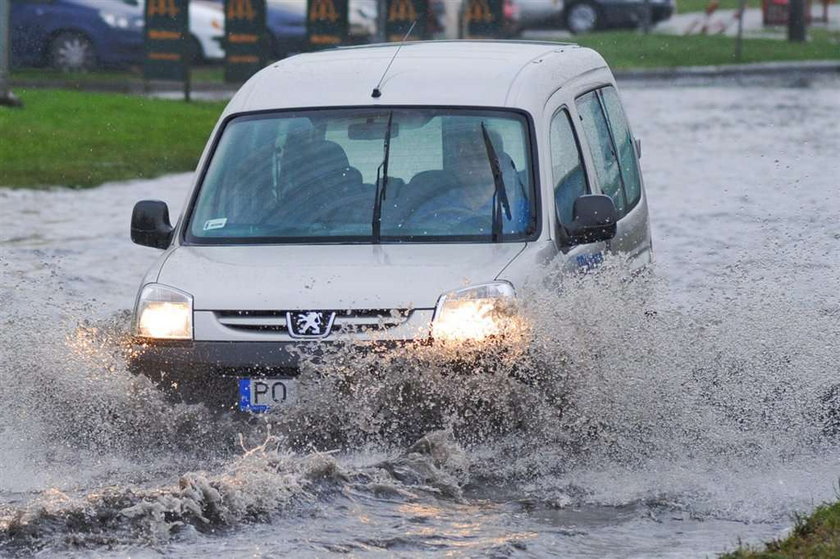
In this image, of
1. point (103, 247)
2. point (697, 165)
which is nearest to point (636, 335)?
point (103, 247)

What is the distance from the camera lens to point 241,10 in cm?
2841

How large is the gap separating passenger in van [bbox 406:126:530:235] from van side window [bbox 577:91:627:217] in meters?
0.99

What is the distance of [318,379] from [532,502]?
0.96 m

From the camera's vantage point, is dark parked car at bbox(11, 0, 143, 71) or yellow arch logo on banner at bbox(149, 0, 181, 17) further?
dark parked car at bbox(11, 0, 143, 71)

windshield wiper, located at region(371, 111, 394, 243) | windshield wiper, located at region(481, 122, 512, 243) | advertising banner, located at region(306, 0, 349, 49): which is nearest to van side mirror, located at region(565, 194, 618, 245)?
windshield wiper, located at region(481, 122, 512, 243)

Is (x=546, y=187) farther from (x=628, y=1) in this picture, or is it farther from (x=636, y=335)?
(x=628, y=1)

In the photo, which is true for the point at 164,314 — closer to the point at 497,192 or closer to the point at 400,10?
the point at 497,192

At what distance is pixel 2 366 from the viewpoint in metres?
8.68

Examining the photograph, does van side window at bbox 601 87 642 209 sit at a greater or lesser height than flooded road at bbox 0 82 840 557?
greater

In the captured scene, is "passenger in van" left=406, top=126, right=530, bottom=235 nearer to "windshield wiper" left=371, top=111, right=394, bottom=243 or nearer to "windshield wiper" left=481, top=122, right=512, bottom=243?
"windshield wiper" left=481, top=122, right=512, bottom=243

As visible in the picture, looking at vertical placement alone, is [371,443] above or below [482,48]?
below

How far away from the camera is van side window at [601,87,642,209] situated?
10.2 meters

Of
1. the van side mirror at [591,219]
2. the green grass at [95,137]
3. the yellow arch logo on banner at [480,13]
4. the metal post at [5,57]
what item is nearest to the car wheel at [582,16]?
the yellow arch logo on banner at [480,13]

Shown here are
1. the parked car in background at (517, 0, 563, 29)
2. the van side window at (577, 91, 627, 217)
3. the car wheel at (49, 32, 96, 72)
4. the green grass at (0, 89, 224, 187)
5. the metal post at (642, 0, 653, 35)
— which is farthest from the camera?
the parked car in background at (517, 0, 563, 29)
